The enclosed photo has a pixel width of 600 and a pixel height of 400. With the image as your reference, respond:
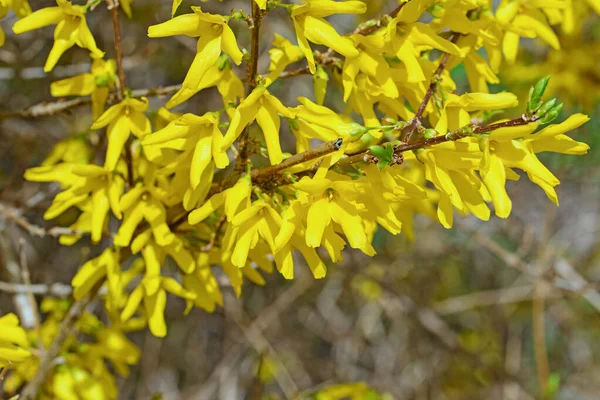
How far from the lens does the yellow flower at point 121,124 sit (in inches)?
61.1

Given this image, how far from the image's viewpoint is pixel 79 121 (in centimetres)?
340

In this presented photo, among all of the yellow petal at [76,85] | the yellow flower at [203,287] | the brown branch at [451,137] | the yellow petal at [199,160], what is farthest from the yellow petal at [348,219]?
the yellow petal at [76,85]

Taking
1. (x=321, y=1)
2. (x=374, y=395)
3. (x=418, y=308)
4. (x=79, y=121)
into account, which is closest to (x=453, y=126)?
(x=321, y=1)

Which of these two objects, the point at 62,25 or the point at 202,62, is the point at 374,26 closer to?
the point at 202,62

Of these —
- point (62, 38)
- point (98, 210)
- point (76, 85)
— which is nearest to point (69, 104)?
point (76, 85)

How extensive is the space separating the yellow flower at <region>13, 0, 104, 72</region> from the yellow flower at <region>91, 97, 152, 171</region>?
16 cm

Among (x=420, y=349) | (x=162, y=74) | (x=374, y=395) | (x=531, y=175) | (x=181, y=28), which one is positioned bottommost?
(x=420, y=349)

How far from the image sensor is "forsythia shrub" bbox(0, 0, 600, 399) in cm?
126

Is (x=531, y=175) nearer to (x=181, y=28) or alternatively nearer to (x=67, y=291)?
(x=181, y=28)

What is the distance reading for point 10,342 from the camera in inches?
55.2

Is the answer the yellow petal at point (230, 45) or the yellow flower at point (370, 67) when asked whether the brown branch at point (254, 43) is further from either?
the yellow flower at point (370, 67)

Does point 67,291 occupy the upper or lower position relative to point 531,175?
lower

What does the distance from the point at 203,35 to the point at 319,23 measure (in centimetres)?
27

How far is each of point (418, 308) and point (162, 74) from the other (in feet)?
7.66
